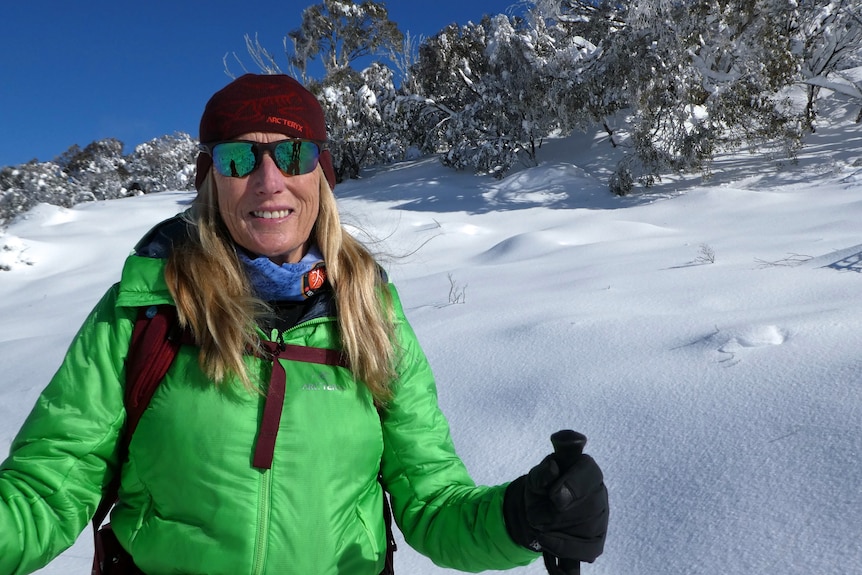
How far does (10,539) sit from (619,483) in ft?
5.58

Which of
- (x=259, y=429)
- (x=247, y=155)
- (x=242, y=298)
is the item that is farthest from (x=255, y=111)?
(x=259, y=429)

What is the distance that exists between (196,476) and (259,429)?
0.13 metres

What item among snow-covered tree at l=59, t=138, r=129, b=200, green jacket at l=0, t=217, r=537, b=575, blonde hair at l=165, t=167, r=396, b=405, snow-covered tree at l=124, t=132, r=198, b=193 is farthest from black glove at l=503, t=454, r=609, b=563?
snow-covered tree at l=59, t=138, r=129, b=200

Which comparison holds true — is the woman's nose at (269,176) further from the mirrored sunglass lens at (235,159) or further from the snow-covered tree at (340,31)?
the snow-covered tree at (340,31)

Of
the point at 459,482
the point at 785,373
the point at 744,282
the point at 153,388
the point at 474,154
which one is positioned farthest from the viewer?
the point at 474,154

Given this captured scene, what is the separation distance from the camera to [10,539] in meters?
1.00

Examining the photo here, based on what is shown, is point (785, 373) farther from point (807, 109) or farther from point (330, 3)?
point (330, 3)

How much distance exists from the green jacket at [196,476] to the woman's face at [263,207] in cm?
19

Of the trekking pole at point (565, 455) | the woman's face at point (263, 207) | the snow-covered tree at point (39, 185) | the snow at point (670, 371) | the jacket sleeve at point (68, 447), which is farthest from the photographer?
the snow-covered tree at point (39, 185)

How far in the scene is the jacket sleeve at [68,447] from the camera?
1.05 m

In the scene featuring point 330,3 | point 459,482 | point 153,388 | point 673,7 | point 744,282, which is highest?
point 330,3

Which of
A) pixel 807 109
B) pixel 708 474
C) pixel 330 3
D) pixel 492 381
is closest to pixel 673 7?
pixel 807 109

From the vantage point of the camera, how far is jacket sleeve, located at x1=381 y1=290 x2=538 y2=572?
3.85 ft

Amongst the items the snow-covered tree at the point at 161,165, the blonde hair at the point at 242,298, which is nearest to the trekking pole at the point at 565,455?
the blonde hair at the point at 242,298
